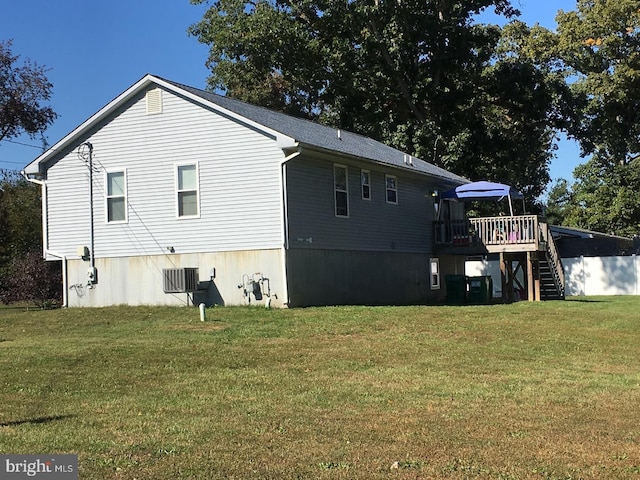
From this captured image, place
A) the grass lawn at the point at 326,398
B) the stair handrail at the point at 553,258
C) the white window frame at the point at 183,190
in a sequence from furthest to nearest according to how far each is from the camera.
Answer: the stair handrail at the point at 553,258 < the white window frame at the point at 183,190 < the grass lawn at the point at 326,398

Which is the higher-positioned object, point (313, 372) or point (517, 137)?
point (517, 137)

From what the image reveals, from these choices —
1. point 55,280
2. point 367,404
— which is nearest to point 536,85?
point 55,280

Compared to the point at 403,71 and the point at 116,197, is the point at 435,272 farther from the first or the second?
the point at 116,197

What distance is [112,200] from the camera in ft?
62.5

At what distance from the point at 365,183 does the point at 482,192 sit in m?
4.72

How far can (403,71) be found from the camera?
3166cm

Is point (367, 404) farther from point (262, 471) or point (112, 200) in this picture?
point (112, 200)

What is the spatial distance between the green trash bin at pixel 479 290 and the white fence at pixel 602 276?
7.08 m

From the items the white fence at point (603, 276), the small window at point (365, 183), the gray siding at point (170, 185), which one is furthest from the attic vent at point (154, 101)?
the white fence at point (603, 276)

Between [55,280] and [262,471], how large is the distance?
20043 mm

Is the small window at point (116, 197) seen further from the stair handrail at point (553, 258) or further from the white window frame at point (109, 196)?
the stair handrail at point (553, 258)

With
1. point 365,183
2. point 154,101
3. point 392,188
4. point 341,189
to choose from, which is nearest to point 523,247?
point 392,188

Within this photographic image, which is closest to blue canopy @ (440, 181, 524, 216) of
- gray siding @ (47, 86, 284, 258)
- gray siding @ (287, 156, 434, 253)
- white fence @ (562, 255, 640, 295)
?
gray siding @ (287, 156, 434, 253)

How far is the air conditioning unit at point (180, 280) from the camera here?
17.3 metres
